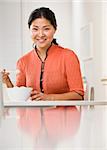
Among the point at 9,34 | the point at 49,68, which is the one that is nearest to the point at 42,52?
the point at 49,68

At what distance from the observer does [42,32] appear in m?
2.17

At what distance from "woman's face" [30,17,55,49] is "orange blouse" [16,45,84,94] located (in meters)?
0.10

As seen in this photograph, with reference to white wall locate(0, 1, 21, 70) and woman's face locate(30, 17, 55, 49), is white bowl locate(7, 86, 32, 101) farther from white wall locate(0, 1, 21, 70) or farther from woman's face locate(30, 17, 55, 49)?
white wall locate(0, 1, 21, 70)

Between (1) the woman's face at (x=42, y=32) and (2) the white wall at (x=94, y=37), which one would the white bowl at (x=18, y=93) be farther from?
(2) the white wall at (x=94, y=37)

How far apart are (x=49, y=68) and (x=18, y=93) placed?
516 mm

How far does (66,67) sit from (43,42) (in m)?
0.29

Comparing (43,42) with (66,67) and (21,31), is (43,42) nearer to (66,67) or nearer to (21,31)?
(66,67)

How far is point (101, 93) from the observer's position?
139 inches

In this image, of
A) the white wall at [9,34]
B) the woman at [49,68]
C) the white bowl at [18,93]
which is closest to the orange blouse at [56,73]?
the woman at [49,68]

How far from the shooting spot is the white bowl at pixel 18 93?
145cm

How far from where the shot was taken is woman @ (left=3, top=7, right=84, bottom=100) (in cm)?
187

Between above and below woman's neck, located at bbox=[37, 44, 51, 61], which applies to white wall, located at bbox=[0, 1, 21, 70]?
above

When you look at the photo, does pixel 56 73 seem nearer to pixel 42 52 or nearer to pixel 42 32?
pixel 42 52

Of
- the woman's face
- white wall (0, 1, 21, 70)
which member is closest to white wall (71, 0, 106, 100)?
white wall (0, 1, 21, 70)
